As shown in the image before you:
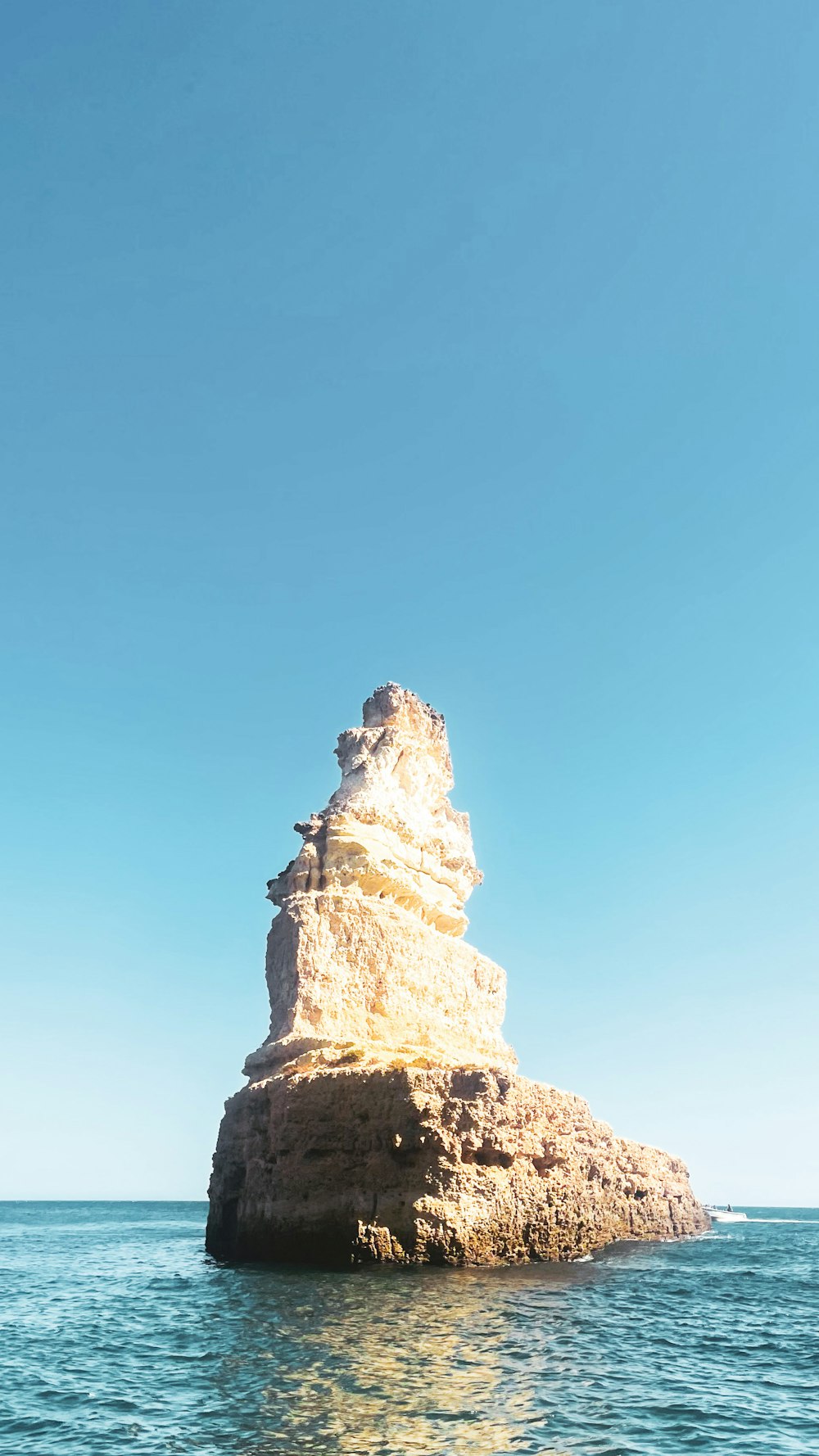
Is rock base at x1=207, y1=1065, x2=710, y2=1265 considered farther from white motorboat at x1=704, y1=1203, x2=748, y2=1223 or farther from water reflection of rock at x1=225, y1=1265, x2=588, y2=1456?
white motorboat at x1=704, y1=1203, x2=748, y2=1223

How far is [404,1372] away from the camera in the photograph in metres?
14.2

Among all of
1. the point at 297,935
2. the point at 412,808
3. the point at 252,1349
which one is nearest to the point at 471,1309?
the point at 252,1349

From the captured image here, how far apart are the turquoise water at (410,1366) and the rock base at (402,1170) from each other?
1.55 m

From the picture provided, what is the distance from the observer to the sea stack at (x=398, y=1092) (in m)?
28.3

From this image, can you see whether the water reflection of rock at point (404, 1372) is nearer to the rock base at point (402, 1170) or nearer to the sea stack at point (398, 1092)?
the rock base at point (402, 1170)

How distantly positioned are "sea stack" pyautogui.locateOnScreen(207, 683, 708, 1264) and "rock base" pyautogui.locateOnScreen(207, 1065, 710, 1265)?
0.19ft

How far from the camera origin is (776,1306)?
24.8 m

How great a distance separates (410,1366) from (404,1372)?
0.41 m

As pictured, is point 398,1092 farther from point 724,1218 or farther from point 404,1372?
point 724,1218

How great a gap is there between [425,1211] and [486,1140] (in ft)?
10.2

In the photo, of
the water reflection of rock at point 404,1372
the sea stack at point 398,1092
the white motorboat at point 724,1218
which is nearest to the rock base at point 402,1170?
the sea stack at point 398,1092

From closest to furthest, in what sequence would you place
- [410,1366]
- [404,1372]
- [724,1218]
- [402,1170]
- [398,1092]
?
[404,1372]
[410,1366]
[402,1170]
[398,1092]
[724,1218]

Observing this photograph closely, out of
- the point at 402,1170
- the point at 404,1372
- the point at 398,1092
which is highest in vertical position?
the point at 398,1092

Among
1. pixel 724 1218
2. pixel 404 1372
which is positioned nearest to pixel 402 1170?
pixel 404 1372
